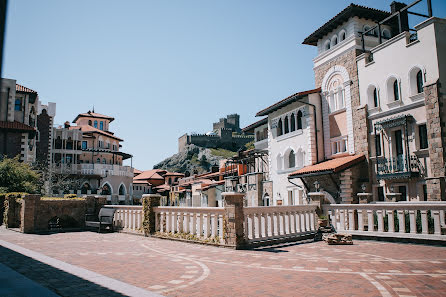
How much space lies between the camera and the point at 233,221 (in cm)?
1023

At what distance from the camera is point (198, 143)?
355 feet

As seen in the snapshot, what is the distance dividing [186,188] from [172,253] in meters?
48.4

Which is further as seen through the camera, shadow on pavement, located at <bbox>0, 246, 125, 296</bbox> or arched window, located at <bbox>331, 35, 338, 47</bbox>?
arched window, located at <bbox>331, 35, 338, 47</bbox>

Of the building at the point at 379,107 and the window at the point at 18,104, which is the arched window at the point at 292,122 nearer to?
the building at the point at 379,107

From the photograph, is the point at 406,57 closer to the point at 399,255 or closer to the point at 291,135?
the point at 291,135

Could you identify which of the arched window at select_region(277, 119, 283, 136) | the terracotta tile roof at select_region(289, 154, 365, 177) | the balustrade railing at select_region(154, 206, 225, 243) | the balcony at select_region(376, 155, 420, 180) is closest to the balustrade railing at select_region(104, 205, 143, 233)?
the balustrade railing at select_region(154, 206, 225, 243)

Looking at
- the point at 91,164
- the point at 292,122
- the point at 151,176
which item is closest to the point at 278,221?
the point at 292,122

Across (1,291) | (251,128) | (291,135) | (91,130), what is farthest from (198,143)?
(1,291)

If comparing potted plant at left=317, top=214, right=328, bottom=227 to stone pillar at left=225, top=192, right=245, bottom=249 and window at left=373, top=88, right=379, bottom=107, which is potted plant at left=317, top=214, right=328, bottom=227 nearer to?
stone pillar at left=225, top=192, right=245, bottom=249

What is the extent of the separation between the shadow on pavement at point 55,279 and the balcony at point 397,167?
A: 17748mm

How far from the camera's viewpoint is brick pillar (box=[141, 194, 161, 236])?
45.3ft

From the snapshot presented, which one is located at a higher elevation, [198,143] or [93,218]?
[198,143]

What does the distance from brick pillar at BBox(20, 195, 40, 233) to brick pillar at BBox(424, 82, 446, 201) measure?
19.7 m

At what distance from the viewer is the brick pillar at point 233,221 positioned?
10172 mm
